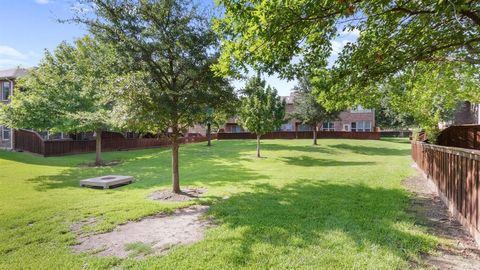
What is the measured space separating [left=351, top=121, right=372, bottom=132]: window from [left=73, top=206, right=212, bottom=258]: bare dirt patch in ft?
147

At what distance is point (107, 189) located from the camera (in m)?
11.7

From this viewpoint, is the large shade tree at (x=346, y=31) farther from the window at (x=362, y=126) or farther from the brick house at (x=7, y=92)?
the window at (x=362, y=126)

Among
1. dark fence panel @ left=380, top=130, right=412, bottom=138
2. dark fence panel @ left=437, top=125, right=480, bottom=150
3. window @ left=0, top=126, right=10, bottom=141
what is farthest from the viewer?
dark fence panel @ left=380, top=130, right=412, bottom=138

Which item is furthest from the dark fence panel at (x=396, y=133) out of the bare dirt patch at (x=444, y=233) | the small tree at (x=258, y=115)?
the bare dirt patch at (x=444, y=233)

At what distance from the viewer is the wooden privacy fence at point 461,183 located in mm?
5312

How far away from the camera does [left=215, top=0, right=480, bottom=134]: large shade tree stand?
5.16 metres

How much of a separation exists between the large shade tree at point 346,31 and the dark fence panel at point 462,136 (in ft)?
26.8

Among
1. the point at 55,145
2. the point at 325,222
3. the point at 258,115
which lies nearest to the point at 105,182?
the point at 325,222

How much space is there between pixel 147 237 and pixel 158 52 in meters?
5.62

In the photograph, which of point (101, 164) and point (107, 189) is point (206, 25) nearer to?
point (107, 189)

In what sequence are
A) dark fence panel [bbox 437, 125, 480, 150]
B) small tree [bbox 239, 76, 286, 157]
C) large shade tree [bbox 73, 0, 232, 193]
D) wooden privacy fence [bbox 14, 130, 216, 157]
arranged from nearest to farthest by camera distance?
large shade tree [bbox 73, 0, 232, 193]
dark fence panel [bbox 437, 125, 480, 150]
small tree [bbox 239, 76, 286, 157]
wooden privacy fence [bbox 14, 130, 216, 157]

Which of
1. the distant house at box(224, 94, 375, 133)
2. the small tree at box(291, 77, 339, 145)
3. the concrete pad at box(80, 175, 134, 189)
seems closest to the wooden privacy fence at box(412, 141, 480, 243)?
the concrete pad at box(80, 175, 134, 189)

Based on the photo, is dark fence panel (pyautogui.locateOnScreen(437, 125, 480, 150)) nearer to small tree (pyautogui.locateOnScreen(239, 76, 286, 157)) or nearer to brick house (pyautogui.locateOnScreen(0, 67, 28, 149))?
small tree (pyautogui.locateOnScreen(239, 76, 286, 157))

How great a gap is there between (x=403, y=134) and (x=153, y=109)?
59.1 m
